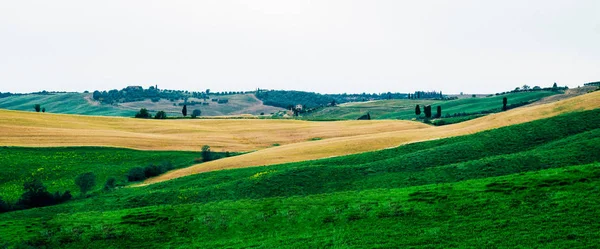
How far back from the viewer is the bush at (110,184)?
52.0 meters

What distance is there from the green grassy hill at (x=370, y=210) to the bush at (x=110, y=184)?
5.24 meters

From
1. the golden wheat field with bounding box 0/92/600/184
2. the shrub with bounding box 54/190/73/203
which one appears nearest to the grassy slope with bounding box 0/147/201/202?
the shrub with bounding box 54/190/73/203

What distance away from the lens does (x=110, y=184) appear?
176ft

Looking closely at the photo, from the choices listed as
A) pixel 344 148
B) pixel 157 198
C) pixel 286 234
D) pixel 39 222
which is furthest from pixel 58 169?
pixel 286 234

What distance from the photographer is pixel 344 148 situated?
220 ft

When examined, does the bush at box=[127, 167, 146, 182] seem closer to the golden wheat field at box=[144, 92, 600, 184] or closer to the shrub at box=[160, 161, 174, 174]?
the golden wheat field at box=[144, 92, 600, 184]

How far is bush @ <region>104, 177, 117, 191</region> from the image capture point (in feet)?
170

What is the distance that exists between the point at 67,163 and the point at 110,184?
1249 centimetres

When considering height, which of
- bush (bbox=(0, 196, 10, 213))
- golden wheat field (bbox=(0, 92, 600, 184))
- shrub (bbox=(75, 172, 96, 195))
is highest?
golden wheat field (bbox=(0, 92, 600, 184))

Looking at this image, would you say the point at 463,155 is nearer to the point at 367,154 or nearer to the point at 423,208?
the point at 367,154

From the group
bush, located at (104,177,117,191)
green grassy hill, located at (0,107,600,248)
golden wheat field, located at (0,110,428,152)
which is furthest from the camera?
golden wheat field, located at (0,110,428,152)

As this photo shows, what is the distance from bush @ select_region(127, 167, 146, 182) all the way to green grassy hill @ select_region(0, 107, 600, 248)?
39.5ft

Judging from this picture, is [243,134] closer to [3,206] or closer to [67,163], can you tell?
[67,163]

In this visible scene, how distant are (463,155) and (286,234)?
84.6ft
